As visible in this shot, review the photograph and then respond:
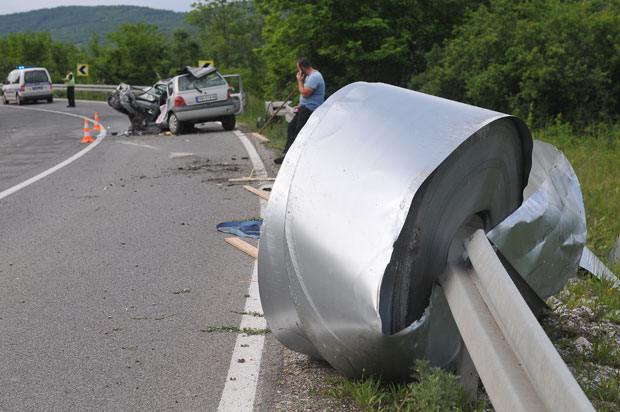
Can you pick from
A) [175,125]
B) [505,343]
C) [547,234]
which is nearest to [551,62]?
[175,125]

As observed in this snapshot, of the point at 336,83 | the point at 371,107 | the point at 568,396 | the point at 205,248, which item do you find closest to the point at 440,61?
the point at 336,83

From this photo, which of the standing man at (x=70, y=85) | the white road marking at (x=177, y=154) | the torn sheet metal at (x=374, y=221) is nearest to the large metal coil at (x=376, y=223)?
the torn sheet metal at (x=374, y=221)

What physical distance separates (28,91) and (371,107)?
38.7 meters

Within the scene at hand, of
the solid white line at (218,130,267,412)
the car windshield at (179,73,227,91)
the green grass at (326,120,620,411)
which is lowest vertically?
the solid white line at (218,130,267,412)

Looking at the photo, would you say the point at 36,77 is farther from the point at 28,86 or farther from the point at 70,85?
the point at 70,85

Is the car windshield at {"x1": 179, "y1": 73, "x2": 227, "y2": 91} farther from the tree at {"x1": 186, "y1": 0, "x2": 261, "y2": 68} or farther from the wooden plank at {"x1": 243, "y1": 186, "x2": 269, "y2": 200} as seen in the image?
the tree at {"x1": 186, "y1": 0, "x2": 261, "y2": 68}

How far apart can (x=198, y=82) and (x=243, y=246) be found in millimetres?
12841

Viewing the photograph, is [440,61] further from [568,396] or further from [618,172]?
[568,396]

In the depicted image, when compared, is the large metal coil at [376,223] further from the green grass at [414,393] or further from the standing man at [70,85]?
the standing man at [70,85]

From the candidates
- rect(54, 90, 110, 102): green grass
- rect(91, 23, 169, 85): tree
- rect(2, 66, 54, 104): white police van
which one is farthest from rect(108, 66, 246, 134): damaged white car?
rect(91, 23, 169, 85): tree

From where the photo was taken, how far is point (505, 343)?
83.0 inches

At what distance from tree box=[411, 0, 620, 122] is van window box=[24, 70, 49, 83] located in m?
29.2

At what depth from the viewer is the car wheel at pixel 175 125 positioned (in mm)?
17844

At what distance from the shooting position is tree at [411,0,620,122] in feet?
44.4
